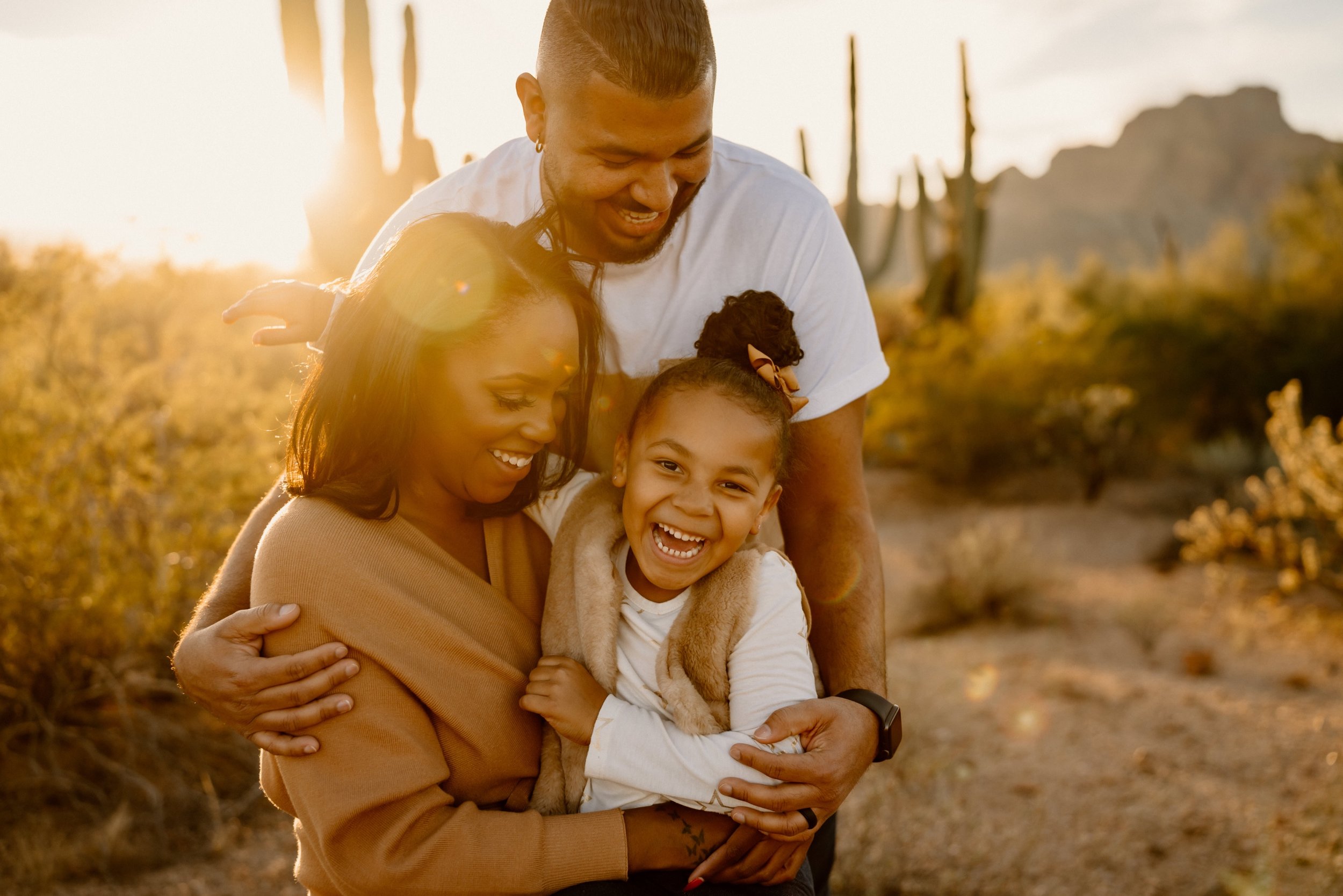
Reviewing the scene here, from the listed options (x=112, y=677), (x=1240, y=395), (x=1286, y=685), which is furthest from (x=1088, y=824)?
(x=1240, y=395)

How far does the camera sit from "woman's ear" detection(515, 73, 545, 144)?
2152mm

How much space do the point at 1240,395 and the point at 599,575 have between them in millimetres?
11518

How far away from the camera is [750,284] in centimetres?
215

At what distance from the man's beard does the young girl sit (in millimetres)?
255

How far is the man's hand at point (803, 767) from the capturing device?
1640 mm

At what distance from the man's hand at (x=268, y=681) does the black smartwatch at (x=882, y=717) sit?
1.04 metres

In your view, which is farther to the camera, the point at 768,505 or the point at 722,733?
the point at 768,505

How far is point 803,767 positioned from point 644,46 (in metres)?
1.48

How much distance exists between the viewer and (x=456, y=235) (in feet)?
6.04

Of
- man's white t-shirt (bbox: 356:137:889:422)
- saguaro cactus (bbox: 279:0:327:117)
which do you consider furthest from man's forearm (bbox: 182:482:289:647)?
saguaro cactus (bbox: 279:0:327:117)

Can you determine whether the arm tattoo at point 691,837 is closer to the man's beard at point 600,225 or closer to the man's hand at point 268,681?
the man's hand at point 268,681

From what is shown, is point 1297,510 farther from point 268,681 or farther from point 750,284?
point 268,681

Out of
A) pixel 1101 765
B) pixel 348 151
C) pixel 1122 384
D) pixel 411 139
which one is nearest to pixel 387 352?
pixel 1101 765

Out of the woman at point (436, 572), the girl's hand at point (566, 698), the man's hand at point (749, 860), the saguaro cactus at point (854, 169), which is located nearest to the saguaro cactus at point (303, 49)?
the woman at point (436, 572)
